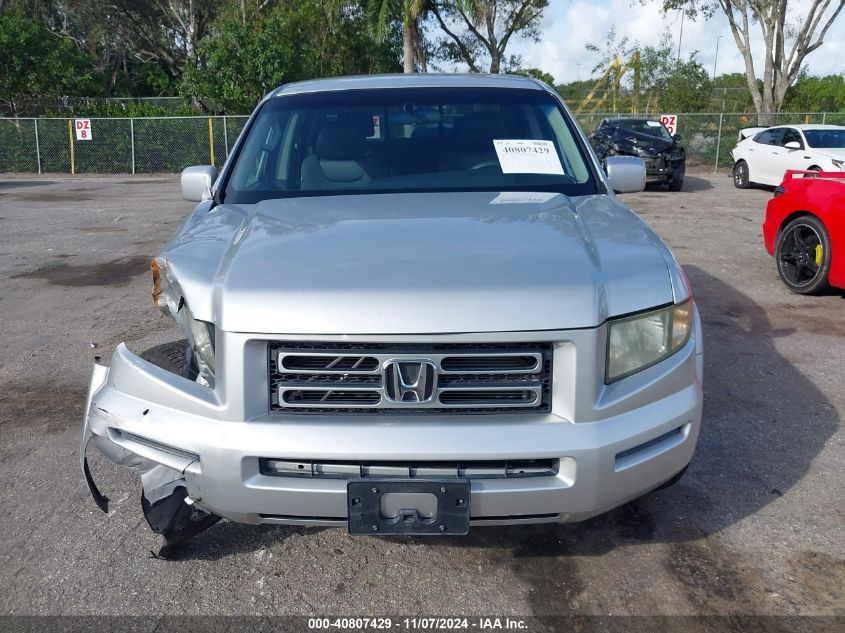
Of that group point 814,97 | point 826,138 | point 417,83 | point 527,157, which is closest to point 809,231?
point 527,157

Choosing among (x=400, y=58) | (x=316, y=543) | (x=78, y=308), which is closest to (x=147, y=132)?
(x=400, y=58)

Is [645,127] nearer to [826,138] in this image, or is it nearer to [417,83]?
[826,138]

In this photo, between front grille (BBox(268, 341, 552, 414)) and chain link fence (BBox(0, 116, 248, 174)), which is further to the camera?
chain link fence (BBox(0, 116, 248, 174))

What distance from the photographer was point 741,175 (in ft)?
61.1

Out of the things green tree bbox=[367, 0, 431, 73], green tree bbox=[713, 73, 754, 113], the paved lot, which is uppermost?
green tree bbox=[367, 0, 431, 73]

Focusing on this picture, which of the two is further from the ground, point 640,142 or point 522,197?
point 640,142

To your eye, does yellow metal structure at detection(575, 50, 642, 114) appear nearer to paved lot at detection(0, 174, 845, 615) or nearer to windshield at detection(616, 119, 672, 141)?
windshield at detection(616, 119, 672, 141)

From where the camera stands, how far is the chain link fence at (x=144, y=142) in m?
24.2

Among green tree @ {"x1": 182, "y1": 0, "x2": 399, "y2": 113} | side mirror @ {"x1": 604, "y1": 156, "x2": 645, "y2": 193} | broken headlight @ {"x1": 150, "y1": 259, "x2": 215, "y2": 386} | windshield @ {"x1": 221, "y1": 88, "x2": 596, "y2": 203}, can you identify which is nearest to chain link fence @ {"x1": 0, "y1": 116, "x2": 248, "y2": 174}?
green tree @ {"x1": 182, "y1": 0, "x2": 399, "y2": 113}

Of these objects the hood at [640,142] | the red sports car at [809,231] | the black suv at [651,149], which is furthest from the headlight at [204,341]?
the hood at [640,142]

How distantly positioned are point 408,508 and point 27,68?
98.6 feet

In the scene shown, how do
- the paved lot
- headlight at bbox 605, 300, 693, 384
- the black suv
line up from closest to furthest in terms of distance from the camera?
headlight at bbox 605, 300, 693, 384, the paved lot, the black suv

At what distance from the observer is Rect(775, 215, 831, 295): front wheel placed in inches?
276

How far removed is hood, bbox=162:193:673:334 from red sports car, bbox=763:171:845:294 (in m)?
4.58
